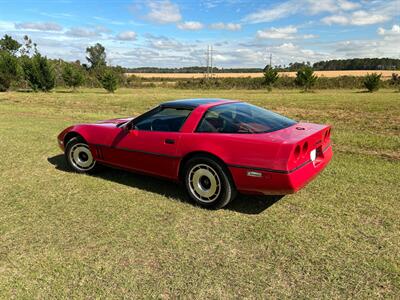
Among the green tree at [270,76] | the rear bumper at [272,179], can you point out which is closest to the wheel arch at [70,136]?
the rear bumper at [272,179]

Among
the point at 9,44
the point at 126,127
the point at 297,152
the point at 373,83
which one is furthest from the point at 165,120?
the point at 9,44

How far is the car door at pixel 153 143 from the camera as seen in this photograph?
14.0ft

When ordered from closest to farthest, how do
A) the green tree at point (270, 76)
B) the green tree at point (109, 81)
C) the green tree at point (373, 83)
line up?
the green tree at point (373, 83) → the green tree at point (109, 81) → the green tree at point (270, 76)

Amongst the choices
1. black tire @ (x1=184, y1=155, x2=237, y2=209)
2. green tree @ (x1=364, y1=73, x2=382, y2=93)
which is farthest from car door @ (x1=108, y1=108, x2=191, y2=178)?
green tree @ (x1=364, y1=73, x2=382, y2=93)

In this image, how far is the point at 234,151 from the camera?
372 centimetres

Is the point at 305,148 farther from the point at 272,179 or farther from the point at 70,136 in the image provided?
the point at 70,136

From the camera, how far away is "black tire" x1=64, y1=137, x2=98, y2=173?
5.30 meters

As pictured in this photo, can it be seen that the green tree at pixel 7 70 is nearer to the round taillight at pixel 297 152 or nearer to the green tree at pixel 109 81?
the green tree at pixel 109 81

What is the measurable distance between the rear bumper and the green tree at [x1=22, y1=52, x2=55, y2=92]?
37.2 metres

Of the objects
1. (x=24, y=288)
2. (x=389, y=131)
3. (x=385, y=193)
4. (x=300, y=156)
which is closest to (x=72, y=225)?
(x=24, y=288)

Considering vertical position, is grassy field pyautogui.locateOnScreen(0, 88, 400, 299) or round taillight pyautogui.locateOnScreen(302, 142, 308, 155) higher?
round taillight pyautogui.locateOnScreen(302, 142, 308, 155)

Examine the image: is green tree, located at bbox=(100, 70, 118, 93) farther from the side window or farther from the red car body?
the side window

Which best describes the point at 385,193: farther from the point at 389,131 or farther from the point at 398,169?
the point at 389,131

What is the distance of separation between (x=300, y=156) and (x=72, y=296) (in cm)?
254
